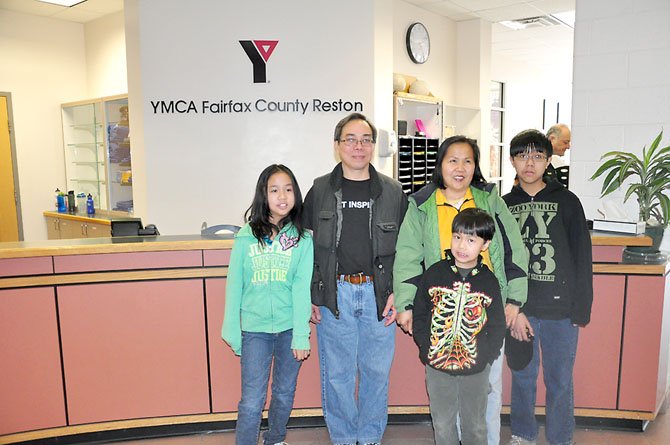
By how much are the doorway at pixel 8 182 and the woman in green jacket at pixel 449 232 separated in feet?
18.8

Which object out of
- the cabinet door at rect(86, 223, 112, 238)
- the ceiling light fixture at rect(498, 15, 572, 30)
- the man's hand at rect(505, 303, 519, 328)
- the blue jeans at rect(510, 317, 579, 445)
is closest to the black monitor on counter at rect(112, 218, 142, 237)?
the man's hand at rect(505, 303, 519, 328)

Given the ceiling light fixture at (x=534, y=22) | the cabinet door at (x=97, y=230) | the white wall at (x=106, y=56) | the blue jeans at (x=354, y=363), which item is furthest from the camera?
the ceiling light fixture at (x=534, y=22)

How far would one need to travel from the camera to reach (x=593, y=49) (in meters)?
3.41

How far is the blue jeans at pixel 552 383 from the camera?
93.2 inches

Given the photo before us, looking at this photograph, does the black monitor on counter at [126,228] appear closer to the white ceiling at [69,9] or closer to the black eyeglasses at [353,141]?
the black eyeglasses at [353,141]

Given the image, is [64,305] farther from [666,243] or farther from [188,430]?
[666,243]

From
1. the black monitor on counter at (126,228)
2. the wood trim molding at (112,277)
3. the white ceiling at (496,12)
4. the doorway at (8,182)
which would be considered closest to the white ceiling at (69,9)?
the white ceiling at (496,12)

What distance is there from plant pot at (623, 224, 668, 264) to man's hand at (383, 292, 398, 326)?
4.25ft

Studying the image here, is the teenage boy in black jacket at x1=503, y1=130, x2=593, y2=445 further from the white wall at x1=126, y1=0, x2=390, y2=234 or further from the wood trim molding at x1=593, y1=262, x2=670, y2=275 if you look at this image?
the white wall at x1=126, y1=0, x2=390, y2=234

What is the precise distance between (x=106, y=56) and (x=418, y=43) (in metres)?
3.88

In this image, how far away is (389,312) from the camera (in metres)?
2.34

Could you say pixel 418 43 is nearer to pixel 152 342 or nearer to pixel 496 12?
pixel 496 12

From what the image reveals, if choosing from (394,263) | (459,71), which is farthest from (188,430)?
(459,71)

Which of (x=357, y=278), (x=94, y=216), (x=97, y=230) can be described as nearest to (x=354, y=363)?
(x=357, y=278)
